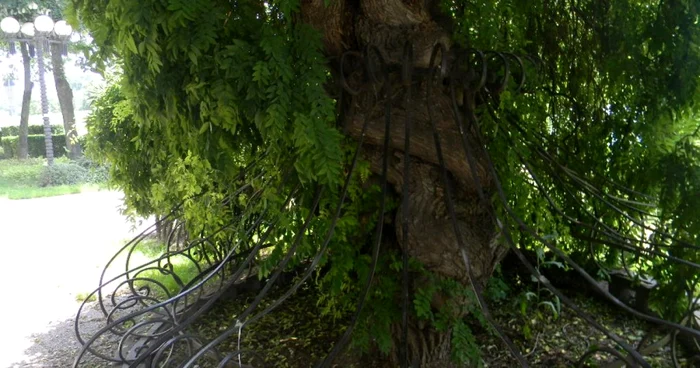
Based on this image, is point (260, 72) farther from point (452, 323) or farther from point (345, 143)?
point (452, 323)

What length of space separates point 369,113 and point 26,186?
1045 cm

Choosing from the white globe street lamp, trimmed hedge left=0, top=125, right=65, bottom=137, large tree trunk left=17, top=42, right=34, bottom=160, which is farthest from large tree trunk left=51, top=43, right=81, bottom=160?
trimmed hedge left=0, top=125, right=65, bottom=137

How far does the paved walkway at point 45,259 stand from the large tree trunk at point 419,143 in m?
2.09

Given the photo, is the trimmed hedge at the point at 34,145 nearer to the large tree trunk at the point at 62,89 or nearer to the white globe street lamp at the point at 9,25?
the large tree trunk at the point at 62,89

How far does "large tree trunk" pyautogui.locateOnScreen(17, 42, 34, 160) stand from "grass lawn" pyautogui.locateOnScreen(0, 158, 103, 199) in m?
1.00

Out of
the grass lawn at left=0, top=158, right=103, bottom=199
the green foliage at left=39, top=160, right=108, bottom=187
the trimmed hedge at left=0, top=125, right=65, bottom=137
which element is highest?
the trimmed hedge at left=0, top=125, right=65, bottom=137

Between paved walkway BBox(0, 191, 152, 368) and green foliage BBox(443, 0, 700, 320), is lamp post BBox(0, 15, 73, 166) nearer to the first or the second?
paved walkway BBox(0, 191, 152, 368)

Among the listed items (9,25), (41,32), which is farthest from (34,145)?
(41,32)

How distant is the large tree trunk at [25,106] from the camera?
529 inches

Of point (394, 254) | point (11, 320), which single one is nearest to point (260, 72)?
point (394, 254)

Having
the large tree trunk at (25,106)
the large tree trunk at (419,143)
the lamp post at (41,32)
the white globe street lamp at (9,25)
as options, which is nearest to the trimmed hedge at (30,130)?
the large tree trunk at (25,106)

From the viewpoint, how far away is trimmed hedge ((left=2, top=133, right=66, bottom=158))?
15047mm

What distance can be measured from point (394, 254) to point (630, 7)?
1.27 m

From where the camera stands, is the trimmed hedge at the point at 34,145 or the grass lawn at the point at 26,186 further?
the trimmed hedge at the point at 34,145
